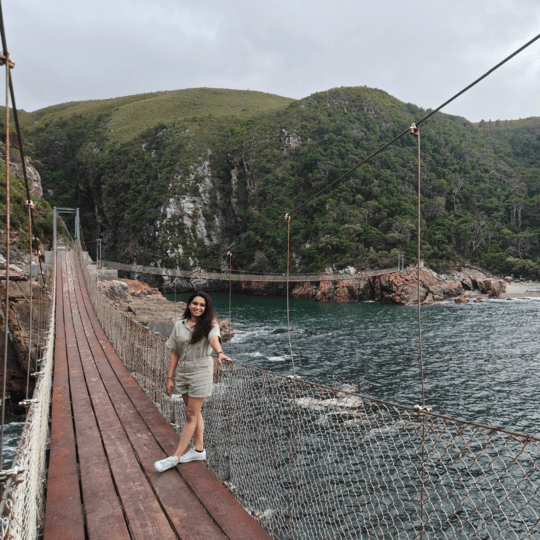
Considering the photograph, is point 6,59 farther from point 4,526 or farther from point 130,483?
point 130,483

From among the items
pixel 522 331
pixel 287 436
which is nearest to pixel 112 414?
pixel 287 436

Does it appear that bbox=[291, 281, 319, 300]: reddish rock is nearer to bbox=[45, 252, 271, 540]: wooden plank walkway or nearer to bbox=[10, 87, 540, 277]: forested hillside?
bbox=[10, 87, 540, 277]: forested hillside

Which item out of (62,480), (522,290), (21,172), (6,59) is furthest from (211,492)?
(21,172)

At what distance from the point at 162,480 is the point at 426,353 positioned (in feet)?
37.6

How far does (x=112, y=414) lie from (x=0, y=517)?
220 cm

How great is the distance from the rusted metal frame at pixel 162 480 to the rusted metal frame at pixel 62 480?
368 millimetres

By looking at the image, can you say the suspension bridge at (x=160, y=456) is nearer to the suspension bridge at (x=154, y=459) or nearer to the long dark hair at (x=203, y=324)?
the suspension bridge at (x=154, y=459)

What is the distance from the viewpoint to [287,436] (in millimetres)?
6039

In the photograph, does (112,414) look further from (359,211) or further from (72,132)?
(72,132)

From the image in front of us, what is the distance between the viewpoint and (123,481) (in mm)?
2068

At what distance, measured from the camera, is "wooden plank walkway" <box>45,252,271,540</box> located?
1.71 metres

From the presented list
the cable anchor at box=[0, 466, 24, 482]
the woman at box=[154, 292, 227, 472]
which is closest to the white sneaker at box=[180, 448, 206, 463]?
the woman at box=[154, 292, 227, 472]

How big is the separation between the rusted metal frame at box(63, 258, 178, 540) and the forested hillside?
27.2 meters

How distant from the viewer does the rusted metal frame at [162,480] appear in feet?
5.60
